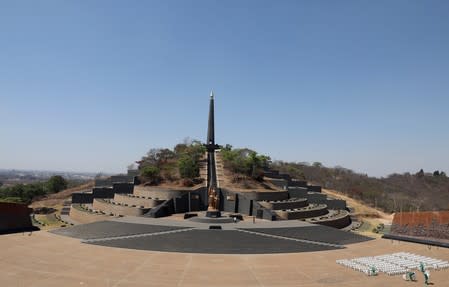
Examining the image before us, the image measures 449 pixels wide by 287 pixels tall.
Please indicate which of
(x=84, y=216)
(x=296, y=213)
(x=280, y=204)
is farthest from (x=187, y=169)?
(x=296, y=213)

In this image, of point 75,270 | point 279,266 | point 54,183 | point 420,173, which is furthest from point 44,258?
point 420,173

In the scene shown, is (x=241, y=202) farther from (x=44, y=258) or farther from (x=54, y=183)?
(x=54, y=183)

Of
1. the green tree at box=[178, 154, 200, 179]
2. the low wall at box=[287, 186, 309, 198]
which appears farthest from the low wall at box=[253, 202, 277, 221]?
the green tree at box=[178, 154, 200, 179]

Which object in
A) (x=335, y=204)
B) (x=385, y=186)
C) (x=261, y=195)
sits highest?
(x=385, y=186)

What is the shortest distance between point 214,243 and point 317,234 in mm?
9762

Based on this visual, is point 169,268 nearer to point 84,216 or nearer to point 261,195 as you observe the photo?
point 84,216

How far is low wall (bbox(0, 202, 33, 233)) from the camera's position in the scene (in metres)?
31.2

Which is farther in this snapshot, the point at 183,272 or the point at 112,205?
the point at 112,205

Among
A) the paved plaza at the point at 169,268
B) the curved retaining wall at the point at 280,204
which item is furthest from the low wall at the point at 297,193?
the paved plaza at the point at 169,268

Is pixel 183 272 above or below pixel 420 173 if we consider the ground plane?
below

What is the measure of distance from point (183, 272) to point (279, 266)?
239 inches

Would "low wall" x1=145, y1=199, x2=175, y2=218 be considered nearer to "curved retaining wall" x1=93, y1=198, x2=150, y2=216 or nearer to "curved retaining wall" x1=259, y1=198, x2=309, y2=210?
"curved retaining wall" x1=93, y1=198, x2=150, y2=216

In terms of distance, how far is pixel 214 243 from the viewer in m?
26.6

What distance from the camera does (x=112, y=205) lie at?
40.2 m
